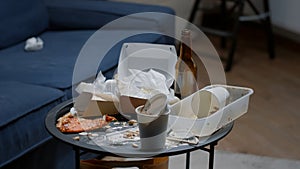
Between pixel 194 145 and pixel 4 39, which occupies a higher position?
pixel 194 145

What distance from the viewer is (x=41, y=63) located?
226cm

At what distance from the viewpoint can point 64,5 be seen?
2889 mm

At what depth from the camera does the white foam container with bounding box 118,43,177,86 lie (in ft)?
5.50

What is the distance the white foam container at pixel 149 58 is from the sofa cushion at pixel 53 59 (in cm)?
41

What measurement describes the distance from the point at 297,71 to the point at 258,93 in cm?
55

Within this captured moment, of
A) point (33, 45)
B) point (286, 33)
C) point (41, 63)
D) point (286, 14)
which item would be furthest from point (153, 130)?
point (286, 33)

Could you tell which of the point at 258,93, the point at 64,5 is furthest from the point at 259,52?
the point at 64,5

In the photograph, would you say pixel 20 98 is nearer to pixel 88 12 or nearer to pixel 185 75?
pixel 185 75

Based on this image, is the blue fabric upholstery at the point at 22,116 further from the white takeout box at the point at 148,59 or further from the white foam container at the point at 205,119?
the white foam container at the point at 205,119

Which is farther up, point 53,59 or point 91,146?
point 91,146

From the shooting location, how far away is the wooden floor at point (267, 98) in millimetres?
2482

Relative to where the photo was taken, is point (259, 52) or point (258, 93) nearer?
point (258, 93)

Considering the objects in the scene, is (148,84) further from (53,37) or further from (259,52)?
(259,52)

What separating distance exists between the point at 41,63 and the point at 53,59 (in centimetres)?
7
